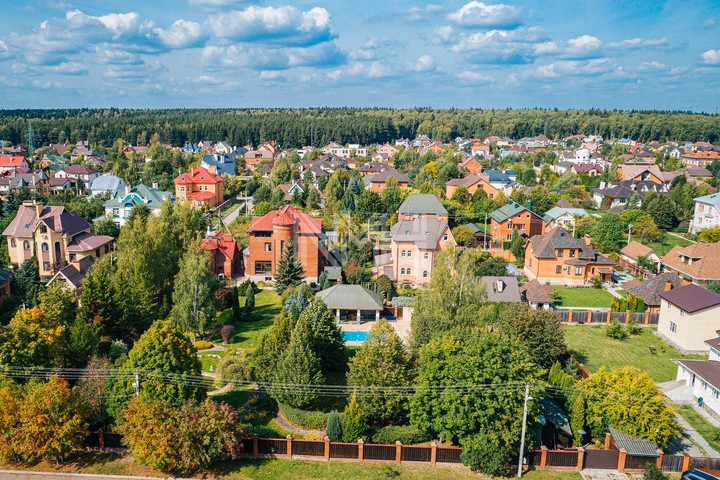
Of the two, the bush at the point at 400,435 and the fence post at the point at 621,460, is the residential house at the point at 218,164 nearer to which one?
the bush at the point at 400,435

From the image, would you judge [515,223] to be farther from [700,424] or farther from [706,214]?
[700,424]

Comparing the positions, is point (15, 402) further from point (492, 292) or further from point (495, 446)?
point (492, 292)


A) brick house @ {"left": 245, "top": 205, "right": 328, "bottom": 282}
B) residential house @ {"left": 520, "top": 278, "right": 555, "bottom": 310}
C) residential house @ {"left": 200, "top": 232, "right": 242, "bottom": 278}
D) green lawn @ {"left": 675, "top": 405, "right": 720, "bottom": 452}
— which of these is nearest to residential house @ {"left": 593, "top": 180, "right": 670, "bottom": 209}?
residential house @ {"left": 520, "top": 278, "right": 555, "bottom": 310}

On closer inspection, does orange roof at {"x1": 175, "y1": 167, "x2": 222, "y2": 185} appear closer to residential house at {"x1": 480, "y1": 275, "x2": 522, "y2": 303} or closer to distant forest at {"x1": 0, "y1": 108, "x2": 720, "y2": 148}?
residential house at {"x1": 480, "y1": 275, "x2": 522, "y2": 303}

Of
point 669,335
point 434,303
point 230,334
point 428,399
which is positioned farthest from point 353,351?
point 669,335

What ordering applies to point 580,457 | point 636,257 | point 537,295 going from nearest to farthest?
point 580,457 → point 537,295 → point 636,257

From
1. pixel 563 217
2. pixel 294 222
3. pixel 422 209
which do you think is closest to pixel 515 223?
pixel 563 217
